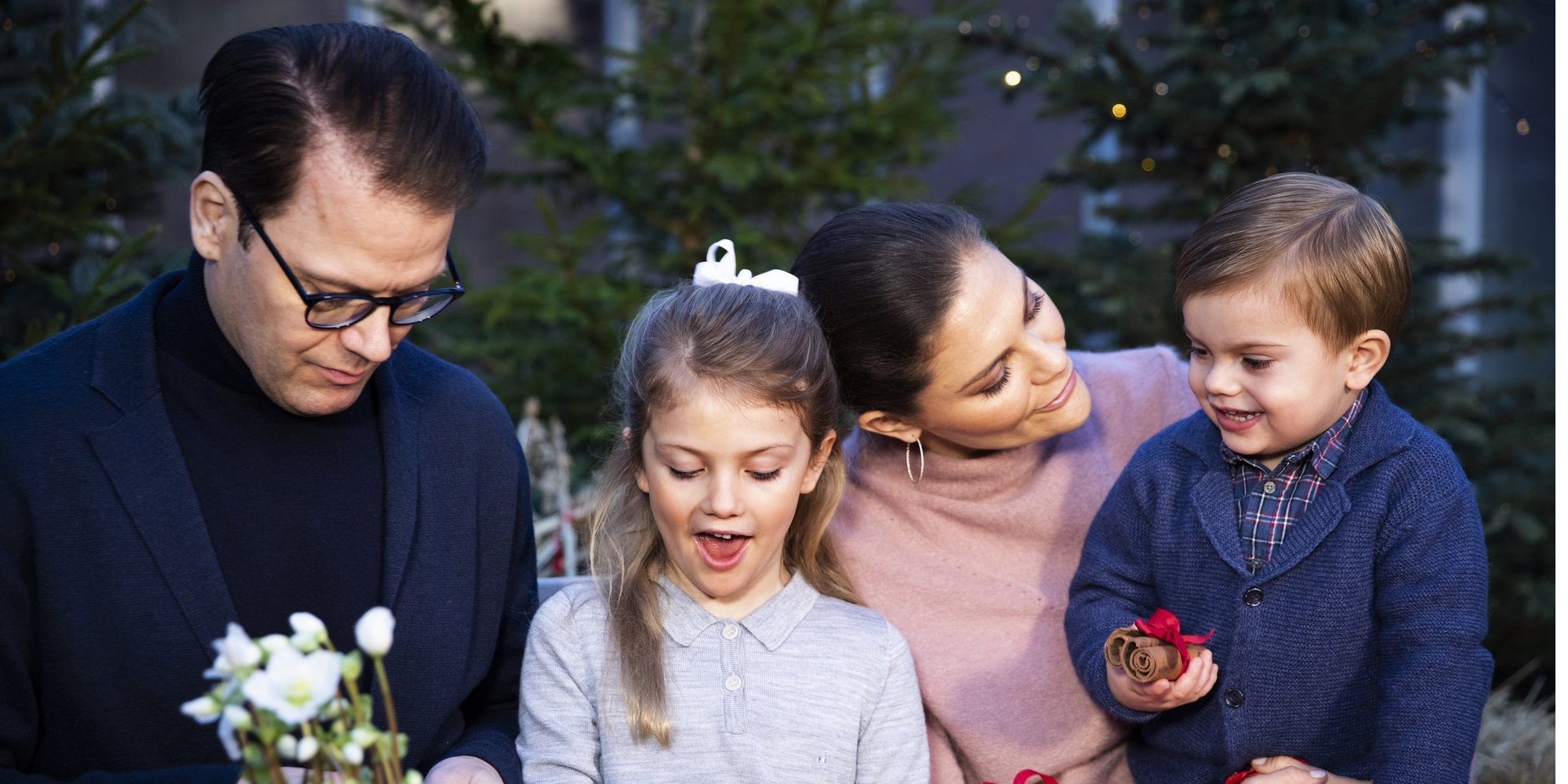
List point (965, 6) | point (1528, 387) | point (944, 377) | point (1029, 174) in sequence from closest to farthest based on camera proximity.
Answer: point (944, 377) → point (1528, 387) → point (965, 6) → point (1029, 174)

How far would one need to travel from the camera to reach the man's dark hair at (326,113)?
6.48 ft

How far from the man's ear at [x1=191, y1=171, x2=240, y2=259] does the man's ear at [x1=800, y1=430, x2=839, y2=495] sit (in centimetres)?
100

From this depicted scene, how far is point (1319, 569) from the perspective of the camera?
7.11ft

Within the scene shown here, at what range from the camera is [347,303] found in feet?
6.61

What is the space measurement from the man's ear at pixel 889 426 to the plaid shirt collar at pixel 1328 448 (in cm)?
68

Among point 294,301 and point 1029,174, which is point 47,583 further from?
point 1029,174

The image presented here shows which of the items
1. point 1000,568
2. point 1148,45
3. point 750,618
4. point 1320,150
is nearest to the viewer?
point 750,618

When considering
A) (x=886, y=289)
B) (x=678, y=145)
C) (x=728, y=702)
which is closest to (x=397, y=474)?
(x=728, y=702)

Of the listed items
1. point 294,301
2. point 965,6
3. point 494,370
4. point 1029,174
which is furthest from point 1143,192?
point 294,301

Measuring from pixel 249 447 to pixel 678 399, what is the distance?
0.71 m

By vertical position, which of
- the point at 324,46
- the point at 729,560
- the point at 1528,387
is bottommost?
the point at 1528,387

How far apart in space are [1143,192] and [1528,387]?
243cm

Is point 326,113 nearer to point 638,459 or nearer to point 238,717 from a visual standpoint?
point 638,459

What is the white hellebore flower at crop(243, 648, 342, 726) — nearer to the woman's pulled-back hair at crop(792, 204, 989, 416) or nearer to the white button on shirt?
the white button on shirt
